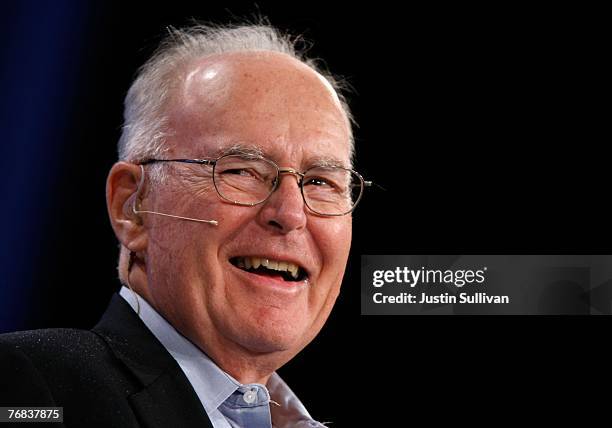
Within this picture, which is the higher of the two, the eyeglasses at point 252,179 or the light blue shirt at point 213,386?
the eyeglasses at point 252,179

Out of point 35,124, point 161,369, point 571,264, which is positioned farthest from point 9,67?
point 571,264

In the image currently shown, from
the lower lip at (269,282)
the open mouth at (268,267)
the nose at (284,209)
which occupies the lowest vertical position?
the lower lip at (269,282)

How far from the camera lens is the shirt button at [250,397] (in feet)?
5.95

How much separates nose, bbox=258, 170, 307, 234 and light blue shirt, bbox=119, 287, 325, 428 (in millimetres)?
327

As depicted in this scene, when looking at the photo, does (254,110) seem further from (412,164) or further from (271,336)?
(412,164)

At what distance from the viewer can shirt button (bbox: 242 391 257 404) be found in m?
1.81

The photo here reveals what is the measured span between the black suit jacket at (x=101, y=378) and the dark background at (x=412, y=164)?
33.9 inches

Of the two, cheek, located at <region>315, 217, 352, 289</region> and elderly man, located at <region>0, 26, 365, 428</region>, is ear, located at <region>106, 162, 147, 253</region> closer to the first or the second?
elderly man, located at <region>0, 26, 365, 428</region>

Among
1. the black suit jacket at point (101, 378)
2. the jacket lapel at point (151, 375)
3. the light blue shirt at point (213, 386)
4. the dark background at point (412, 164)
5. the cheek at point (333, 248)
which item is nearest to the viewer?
the black suit jacket at point (101, 378)

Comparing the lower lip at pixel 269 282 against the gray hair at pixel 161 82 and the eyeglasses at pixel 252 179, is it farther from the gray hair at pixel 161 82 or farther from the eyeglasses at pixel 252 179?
the gray hair at pixel 161 82

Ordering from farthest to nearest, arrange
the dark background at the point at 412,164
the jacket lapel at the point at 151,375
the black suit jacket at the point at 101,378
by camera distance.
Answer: the dark background at the point at 412,164 → the jacket lapel at the point at 151,375 → the black suit jacket at the point at 101,378

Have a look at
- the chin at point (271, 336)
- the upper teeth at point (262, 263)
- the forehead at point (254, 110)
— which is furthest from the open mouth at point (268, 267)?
the forehead at point (254, 110)

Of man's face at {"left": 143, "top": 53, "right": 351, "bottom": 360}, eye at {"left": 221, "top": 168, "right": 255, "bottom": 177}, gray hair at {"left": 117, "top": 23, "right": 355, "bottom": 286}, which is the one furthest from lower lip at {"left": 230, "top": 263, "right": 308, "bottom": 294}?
gray hair at {"left": 117, "top": 23, "right": 355, "bottom": 286}

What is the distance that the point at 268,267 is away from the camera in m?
1.83
